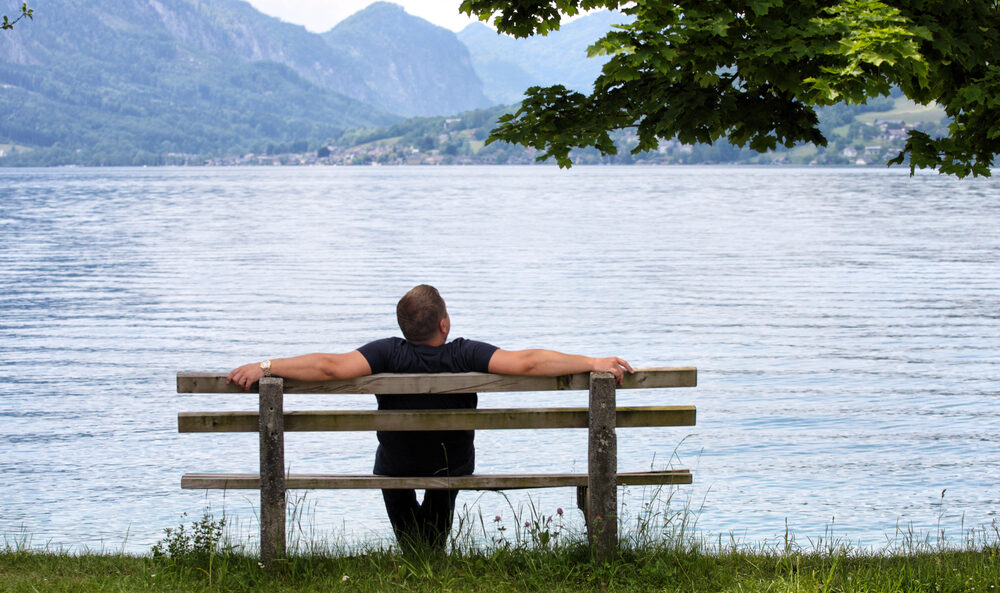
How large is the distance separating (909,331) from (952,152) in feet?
60.8

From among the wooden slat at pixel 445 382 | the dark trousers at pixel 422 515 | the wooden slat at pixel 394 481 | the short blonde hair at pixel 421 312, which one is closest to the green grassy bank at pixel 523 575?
the dark trousers at pixel 422 515

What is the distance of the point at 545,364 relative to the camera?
6711mm

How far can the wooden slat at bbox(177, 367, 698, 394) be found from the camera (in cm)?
669

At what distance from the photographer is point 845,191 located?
397 feet

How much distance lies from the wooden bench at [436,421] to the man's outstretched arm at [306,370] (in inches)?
2.5

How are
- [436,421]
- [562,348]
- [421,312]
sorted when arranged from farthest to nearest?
[562,348], [421,312], [436,421]

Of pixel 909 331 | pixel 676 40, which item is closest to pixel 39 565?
pixel 676 40

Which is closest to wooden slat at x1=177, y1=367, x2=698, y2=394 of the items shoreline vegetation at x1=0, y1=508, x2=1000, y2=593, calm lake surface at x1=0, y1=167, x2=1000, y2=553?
shoreline vegetation at x1=0, y1=508, x2=1000, y2=593

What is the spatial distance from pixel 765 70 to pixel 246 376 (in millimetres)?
4272

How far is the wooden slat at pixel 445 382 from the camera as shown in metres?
6.69

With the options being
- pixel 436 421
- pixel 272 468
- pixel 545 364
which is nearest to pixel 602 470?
pixel 545 364

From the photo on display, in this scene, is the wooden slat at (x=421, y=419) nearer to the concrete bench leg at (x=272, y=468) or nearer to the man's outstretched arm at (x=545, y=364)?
the concrete bench leg at (x=272, y=468)

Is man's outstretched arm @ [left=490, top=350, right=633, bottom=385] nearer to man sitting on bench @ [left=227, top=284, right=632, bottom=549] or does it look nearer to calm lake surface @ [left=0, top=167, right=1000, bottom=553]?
man sitting on bench @ [left=227, top=284, right=632, bottom=549]

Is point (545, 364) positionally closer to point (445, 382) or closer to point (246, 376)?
point (445, 382)
